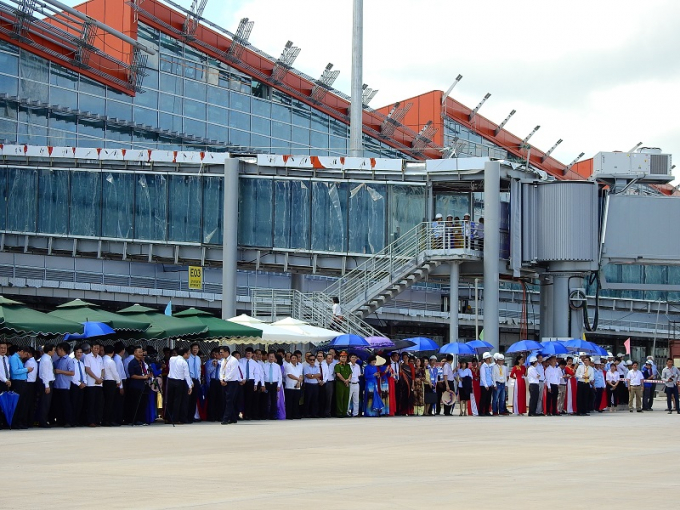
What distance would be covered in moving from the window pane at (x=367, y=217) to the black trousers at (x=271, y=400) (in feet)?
51.5

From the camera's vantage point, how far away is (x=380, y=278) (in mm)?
44094

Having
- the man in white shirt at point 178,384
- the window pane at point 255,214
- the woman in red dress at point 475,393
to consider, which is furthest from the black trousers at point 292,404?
the window pane at point 255,214

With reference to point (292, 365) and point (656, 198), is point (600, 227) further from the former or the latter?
point (292, 365)

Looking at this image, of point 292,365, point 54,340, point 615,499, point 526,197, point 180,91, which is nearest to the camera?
point 615,499

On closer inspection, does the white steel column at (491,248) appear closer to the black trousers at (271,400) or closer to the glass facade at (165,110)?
the glass facade at (165,110)

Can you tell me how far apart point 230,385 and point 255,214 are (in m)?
19.4

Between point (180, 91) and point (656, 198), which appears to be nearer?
point (656, 198)

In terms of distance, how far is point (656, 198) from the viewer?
46906 mm

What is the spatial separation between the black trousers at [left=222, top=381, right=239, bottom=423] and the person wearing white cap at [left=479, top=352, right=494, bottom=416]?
9.04 metres

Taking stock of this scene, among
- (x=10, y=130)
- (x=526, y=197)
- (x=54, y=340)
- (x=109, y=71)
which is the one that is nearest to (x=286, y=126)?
(x=109, y=71)

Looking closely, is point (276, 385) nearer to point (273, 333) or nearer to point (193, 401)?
point (273, 333)

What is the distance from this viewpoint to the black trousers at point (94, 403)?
83.3 ft

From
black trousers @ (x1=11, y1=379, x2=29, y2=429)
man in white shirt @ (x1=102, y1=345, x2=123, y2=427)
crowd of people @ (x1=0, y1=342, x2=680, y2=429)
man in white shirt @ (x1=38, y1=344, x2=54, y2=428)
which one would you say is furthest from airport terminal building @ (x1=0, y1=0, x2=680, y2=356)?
black trousers @ (x1=11, y1=379, x2=29, y2=429)

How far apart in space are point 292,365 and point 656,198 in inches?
863
